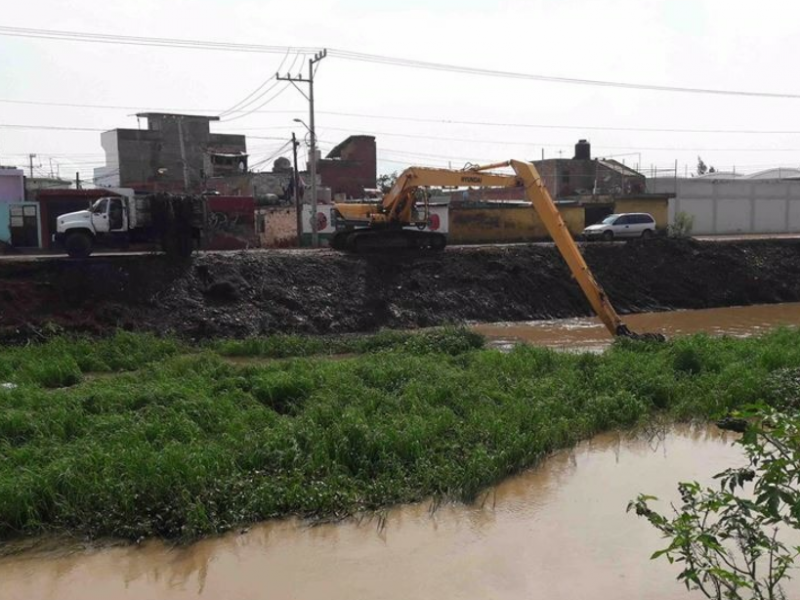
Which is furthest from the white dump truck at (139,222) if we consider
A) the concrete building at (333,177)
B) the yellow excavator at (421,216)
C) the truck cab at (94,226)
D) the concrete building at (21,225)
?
the concrete building at (333,177)

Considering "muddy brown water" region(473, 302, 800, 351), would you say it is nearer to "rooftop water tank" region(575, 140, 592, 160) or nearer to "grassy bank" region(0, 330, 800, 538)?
"grassy bank" region(0, 330, 800, 538)

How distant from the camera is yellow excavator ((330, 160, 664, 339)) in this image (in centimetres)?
1912

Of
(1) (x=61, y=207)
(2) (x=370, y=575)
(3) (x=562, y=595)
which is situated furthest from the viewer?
(1) (x=61, y=207)

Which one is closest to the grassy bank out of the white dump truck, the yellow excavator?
the yellow excavator

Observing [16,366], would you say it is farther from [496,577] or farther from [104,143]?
[104,143]

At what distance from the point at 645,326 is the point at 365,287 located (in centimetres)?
889

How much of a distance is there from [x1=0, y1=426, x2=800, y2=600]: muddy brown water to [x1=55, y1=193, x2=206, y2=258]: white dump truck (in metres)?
16.0

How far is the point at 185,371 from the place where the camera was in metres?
14.8

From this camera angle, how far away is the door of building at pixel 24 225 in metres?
32.2

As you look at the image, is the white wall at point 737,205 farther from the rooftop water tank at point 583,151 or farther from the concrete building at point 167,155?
the concrete building at point 167,155

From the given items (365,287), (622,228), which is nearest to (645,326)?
(365,287)

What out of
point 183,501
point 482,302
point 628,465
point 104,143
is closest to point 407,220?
point 482,302

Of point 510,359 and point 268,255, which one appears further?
point 268,255

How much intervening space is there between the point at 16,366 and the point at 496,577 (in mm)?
12175
